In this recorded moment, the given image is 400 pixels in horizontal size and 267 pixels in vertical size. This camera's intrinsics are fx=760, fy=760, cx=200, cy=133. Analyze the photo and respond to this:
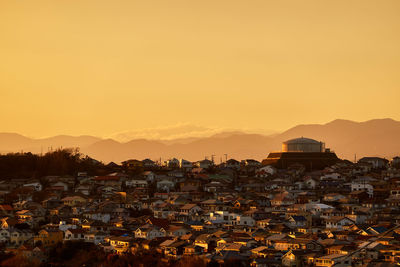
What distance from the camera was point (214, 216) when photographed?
149ft

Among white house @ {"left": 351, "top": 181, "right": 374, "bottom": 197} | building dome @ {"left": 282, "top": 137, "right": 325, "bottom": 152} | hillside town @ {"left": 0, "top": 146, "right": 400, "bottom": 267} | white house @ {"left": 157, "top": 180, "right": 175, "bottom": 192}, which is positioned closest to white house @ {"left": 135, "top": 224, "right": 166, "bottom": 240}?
hillside town @ {"left": 0, "top": 146, "right": 400, "bottom": 267}

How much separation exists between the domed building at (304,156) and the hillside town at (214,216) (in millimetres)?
1771

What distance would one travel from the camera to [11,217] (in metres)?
47.0

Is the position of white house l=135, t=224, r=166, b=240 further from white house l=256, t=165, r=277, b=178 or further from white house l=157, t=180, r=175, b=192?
white house l=256, t=165, r=277, b=178

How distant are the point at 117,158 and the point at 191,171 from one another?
119507 millimetres

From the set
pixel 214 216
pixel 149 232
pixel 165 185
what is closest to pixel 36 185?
pixel 165 185

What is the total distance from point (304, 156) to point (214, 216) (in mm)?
27083

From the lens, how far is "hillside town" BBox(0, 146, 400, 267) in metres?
35.1

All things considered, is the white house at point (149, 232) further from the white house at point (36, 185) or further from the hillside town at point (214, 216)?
the white house at point (36, 185)

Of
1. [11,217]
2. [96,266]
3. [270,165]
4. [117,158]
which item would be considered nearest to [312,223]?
[96,266]

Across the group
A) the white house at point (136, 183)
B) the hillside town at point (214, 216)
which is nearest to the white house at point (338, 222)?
the hillside town at point (214, 216)

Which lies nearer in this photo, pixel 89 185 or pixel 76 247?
pixel 76 247

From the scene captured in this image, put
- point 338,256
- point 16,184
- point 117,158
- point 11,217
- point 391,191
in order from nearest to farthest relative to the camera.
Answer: point 338,256 < point 11,217 < point 391,191 < point 16,184 < point 117,158

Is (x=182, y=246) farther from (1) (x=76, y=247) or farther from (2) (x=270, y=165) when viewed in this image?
(2) (x=270, y=165)
